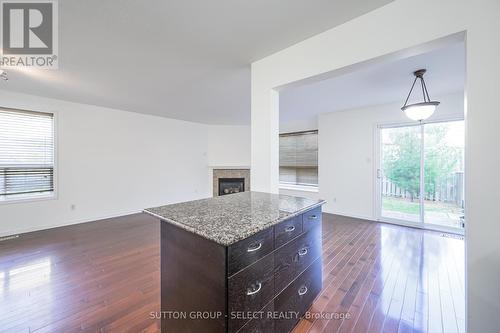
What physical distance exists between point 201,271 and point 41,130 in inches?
189

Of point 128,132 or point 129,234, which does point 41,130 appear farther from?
point 129,234

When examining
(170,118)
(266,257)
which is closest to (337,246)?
(266,257)

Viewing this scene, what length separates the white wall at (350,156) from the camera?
4516 millimetres

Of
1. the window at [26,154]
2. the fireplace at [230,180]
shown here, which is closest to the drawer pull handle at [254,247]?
the window at [26,154]

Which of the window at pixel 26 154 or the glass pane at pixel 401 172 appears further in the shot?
the glass pane at pixel 401 172

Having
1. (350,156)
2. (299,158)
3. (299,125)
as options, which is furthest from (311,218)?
(299,125)

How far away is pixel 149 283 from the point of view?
220cm

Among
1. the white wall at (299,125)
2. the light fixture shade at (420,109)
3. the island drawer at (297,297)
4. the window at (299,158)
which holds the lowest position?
the island drawer at (297,297)

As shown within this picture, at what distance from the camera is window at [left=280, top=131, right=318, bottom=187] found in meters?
5.81

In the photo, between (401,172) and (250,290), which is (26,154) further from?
(401,172)

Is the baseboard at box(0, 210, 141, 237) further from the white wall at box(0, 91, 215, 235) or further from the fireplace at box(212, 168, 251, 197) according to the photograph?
the fireplace at box(212, 168, 251, 197)

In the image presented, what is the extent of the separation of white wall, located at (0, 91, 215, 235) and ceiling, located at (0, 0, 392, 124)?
0.84m

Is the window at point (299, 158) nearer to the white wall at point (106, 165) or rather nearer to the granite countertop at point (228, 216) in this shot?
the white wall at point (106, 165)

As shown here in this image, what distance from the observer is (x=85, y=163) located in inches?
169
